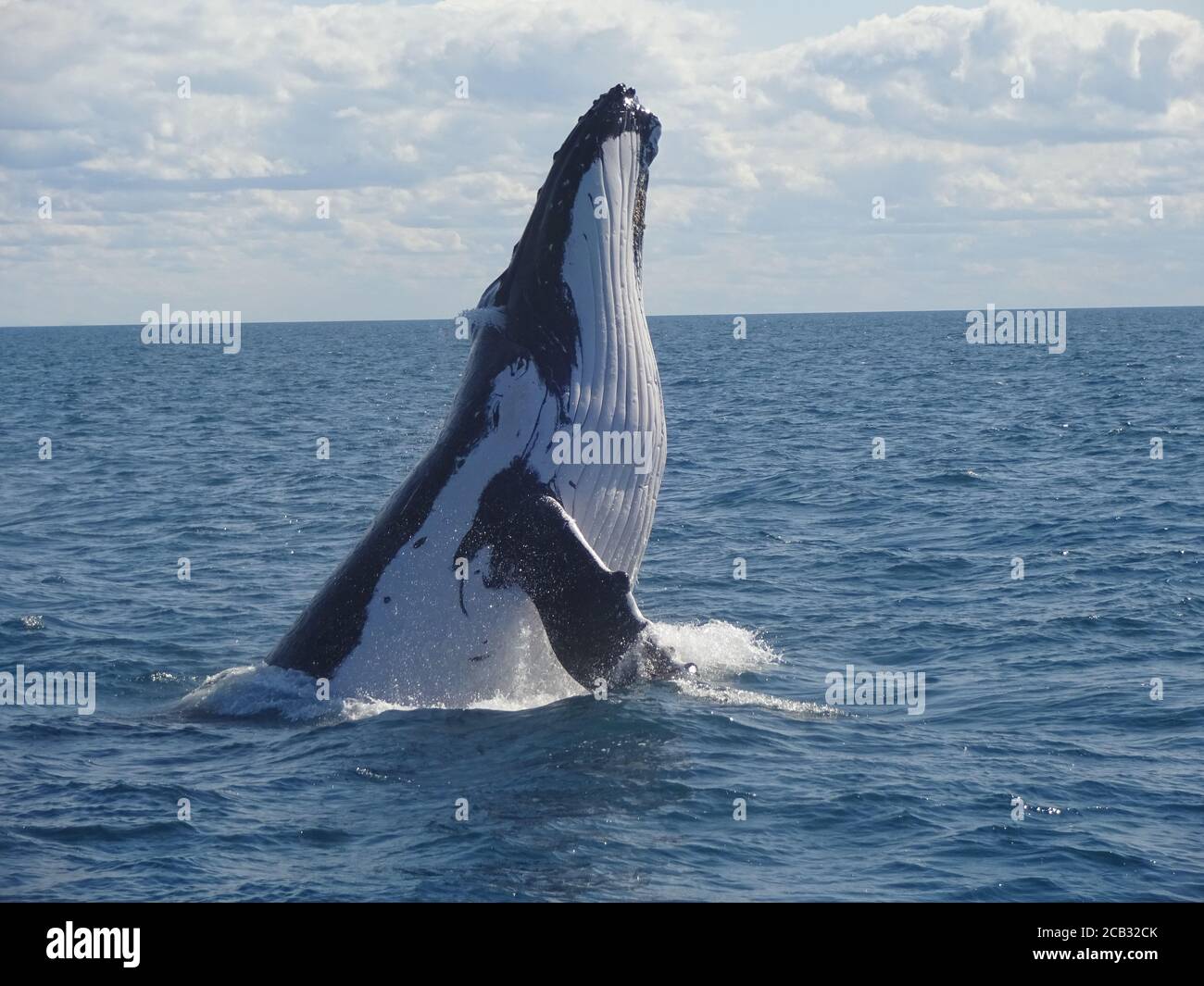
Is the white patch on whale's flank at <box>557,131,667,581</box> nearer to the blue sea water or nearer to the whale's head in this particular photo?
the whale's head

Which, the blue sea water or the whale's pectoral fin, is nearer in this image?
A: the blue sea water

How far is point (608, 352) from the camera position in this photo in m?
14.9

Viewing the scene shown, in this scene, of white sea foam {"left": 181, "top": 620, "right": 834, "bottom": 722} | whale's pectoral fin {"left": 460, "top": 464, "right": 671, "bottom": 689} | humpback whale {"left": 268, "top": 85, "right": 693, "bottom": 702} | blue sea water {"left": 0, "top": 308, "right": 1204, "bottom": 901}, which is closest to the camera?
blue sea water {"left": 0, "top": 308, "right": 1204, "bottom": 901}

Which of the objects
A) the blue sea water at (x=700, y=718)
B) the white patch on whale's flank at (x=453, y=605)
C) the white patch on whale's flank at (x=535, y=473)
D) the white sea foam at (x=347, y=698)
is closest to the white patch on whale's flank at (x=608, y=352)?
the white patch on whale's flank at (x=535, y=473)

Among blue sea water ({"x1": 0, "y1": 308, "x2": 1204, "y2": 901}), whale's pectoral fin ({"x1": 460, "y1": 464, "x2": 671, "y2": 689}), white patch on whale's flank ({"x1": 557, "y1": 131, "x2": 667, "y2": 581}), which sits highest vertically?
white patch on whale's flank ({"x1": 557, "y1": 131, "x2": 667, "y2": 581})

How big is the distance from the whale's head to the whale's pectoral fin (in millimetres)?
1263

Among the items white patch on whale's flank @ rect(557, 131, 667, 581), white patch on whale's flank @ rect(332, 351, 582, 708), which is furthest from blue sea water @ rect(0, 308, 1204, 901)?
white patch on whale's flank @ rect(557, 131, 667, 581)

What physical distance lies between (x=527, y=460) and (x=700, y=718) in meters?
3.38

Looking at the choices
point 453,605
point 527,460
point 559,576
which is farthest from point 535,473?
point 453,605

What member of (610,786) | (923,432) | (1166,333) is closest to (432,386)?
(923,432)

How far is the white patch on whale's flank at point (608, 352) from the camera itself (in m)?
14.8

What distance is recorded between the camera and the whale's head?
1473 cm

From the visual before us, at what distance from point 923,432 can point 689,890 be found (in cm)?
4259

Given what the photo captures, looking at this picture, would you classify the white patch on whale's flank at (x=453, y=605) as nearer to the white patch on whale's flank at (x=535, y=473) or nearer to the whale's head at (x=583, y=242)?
the white patch on whale's flank at (x=535, y=473)
